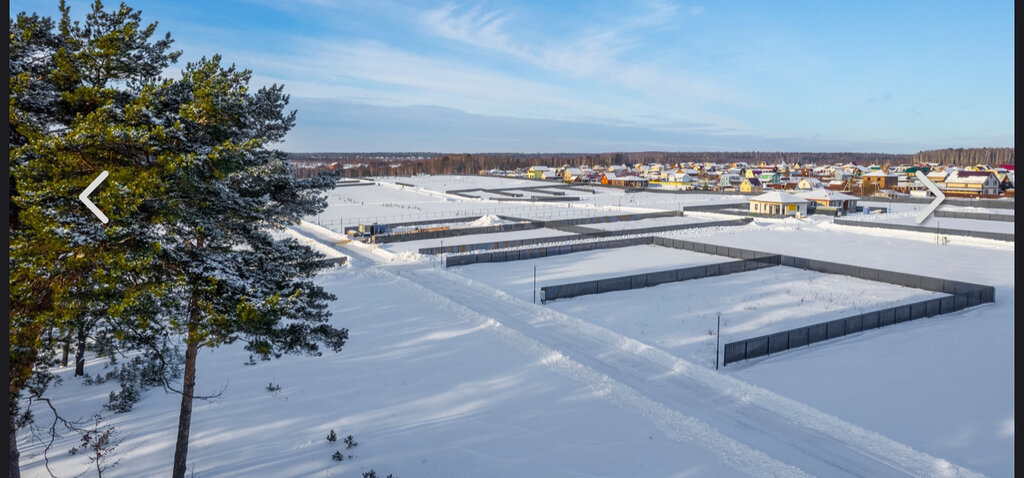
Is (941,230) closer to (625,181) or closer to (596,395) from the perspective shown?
(596,395)

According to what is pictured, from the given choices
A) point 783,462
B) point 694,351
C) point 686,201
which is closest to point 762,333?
point 694,351

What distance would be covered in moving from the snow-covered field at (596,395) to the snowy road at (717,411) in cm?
6

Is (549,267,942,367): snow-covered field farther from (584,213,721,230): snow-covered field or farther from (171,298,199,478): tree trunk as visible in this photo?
(584,213,721,230): snow-covered field

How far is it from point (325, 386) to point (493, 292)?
1211 cm

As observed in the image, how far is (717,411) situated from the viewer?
15.2 metres

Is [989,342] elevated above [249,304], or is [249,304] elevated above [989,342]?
[249,304]

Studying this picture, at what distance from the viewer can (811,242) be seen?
4450 centimetres

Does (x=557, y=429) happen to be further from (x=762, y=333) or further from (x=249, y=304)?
(x=762, y=333)

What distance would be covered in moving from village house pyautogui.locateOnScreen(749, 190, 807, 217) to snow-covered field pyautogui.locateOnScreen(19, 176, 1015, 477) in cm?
3234

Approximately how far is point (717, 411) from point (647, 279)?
48.8 ft

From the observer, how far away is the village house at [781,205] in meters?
60.8

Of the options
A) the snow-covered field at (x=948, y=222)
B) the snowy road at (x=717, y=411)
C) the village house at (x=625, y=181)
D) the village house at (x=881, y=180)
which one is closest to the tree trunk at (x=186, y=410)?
the snowy road at (x=717, y=411)

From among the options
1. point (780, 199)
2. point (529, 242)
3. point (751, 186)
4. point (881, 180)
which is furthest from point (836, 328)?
point (881, 180)

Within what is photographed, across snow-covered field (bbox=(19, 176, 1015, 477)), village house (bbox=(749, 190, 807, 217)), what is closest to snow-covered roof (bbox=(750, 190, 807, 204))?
village house (bbox=(749, 190, 807, 217))
